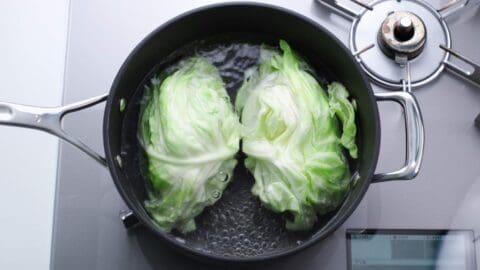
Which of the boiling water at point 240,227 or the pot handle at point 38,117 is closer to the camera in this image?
the pot handle at point 38,117

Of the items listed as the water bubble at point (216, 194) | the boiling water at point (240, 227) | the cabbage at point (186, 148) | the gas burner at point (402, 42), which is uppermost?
the gas burner at point (402, 42)

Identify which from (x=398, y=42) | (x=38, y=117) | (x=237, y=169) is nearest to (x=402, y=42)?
(x=398, y=42)

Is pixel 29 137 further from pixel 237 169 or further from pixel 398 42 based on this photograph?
pixel 398 42

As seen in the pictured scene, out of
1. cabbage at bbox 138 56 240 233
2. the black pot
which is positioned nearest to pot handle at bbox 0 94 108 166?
the black pot

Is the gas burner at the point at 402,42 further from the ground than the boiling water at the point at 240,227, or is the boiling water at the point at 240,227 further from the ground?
the gas burner at the point at 402,42

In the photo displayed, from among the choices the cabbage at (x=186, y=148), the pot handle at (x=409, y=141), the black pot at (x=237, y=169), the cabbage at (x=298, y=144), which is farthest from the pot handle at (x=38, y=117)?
the pot handle at (x=409, y=141)

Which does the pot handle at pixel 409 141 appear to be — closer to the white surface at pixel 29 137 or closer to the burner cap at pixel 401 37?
the burner cap at pixel 401 37

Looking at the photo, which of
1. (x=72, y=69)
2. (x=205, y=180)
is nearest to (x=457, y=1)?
(x=205, y=180)
